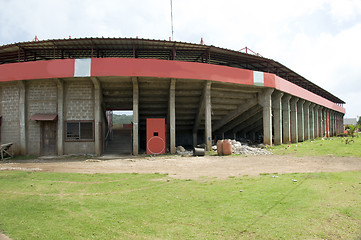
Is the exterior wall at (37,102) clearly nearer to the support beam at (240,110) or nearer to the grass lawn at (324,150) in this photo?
the support beam at (240,110)

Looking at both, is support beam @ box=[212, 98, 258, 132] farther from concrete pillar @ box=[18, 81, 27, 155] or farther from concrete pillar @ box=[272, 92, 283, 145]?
concrete pillar @ box=[18, 81, 27, 155]

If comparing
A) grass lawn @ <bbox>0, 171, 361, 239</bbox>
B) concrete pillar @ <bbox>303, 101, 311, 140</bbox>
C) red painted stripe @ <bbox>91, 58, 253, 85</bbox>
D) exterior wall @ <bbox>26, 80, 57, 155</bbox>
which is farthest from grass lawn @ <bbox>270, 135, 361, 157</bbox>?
exterior wall @ <bbox>26, 80, 57, 155</bbox>

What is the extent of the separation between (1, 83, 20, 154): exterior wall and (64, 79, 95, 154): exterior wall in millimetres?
4136

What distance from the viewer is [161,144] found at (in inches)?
722

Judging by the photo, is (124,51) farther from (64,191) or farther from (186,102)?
(64,191)

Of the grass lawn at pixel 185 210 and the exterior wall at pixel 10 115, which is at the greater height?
the exterior wall at pixel 10 115

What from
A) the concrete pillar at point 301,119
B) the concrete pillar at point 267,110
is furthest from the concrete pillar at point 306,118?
the concrete pillar at point 267,110

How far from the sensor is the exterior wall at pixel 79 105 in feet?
58.7

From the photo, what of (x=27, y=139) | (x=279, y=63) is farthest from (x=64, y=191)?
(x=279, y=63)

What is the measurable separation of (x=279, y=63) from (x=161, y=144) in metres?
15.6

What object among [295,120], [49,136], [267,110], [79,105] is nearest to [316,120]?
[295,120]

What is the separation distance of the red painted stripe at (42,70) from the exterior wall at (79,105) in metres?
1.36

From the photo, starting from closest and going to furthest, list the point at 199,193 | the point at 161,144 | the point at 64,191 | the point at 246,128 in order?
the point at 199,193 < the point at 64,191 < the point at 161,144 < the point at 246,128

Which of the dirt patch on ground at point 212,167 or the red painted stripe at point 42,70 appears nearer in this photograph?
the dirt patch on ground at point 212,167
